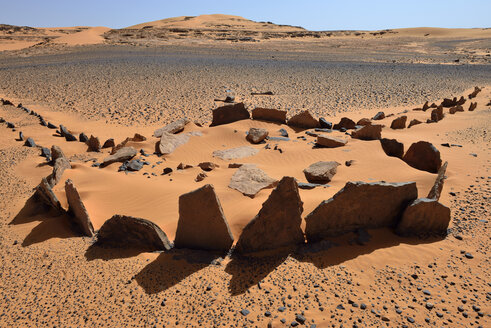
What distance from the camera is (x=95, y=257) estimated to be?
448 centimetres

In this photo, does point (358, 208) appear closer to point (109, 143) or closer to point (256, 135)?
point (256, 135)

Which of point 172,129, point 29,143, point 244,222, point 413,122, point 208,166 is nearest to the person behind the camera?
point 244,222

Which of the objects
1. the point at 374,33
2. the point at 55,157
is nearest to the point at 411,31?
the point at 374,33

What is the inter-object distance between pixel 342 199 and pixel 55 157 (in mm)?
6460

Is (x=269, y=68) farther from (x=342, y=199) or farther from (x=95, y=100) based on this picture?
(x=342, y=199)

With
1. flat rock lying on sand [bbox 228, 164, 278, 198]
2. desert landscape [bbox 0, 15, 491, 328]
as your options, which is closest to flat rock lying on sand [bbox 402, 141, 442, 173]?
desert landscape [bbox 0, 15, 491, 328]

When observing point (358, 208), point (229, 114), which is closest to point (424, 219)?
point (358, 208)

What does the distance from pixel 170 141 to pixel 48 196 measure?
3.73m

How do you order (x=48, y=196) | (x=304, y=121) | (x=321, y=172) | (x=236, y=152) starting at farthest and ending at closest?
(x=304, y=121)
(x=236, y=152)
(x=321, y=172)
(x=48, y=196)

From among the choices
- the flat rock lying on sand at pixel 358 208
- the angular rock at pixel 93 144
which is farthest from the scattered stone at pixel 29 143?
the flat rock lying on sand at pixel 358 208

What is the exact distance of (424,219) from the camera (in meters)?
4.54

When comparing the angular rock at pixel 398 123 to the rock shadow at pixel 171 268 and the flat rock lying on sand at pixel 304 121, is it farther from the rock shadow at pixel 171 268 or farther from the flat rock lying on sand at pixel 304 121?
the rock shadow at pixel 171 268

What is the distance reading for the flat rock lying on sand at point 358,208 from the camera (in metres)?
4.53

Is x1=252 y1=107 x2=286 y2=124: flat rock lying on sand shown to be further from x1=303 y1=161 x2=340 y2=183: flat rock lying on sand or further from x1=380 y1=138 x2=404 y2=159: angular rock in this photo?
x1=303 y1=161 x2=340 y2=183: flat rock lying on sand
